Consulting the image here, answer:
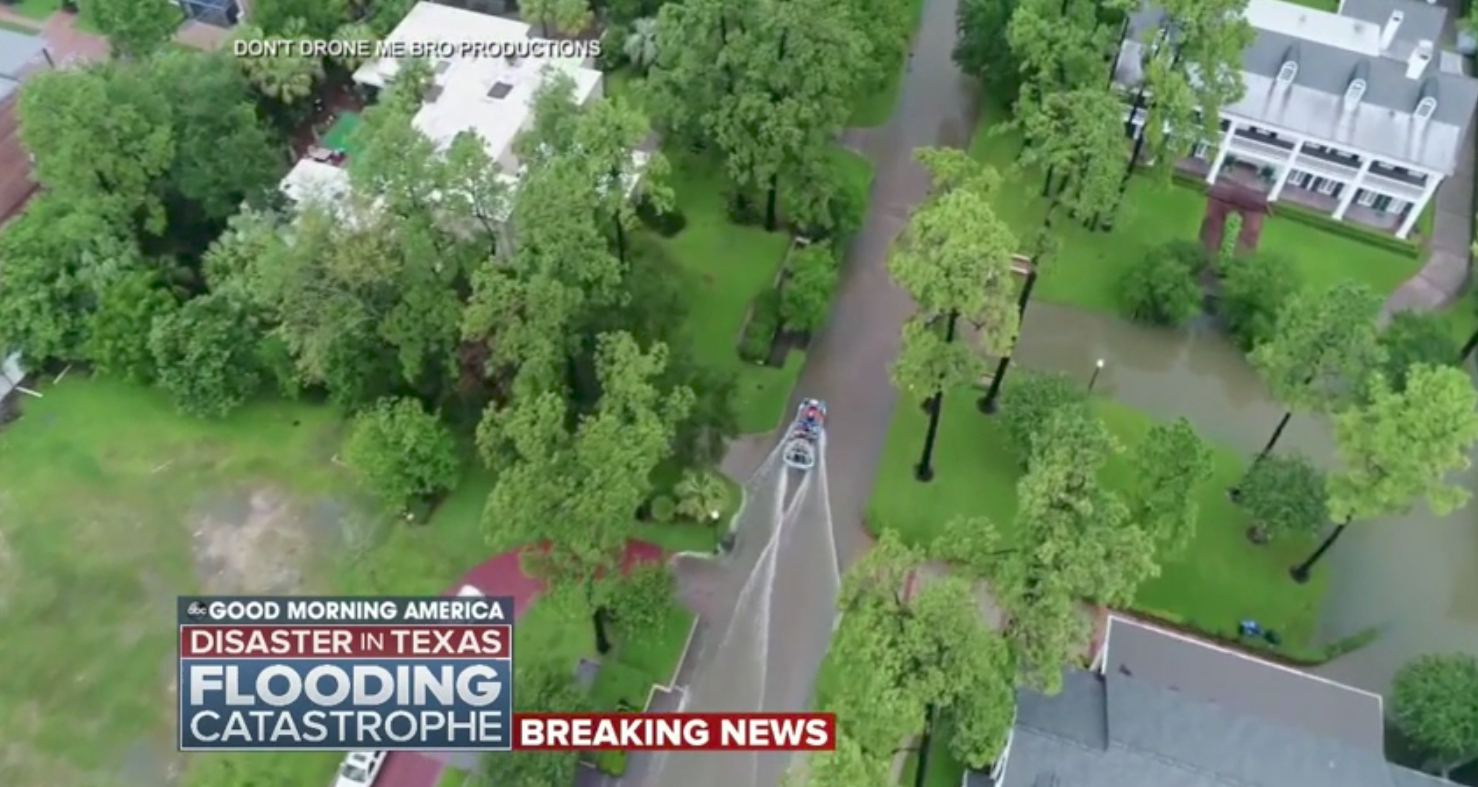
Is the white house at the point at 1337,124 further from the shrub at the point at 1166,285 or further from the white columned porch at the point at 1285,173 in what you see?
the shrub at the point at 1166,285

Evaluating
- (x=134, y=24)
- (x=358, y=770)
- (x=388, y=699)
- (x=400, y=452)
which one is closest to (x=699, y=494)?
(x=400, y=452)

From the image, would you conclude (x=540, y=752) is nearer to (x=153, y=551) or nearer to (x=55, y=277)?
(x=153, y=551)

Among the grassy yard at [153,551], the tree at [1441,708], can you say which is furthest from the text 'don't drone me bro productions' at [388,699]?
the tree at [1441,708]

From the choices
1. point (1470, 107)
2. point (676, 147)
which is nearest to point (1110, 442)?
point (676, 147)

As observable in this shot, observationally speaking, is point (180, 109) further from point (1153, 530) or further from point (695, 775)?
point (1153, 530)

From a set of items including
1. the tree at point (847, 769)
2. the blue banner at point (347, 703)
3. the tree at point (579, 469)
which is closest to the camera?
the tree at point (847, 769)
